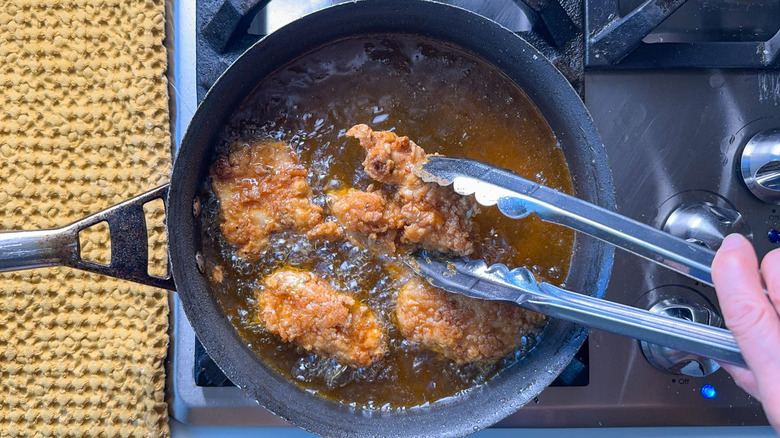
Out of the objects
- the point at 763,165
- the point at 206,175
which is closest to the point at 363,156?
the point at 206,175

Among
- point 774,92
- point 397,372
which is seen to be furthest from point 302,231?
point 774,92

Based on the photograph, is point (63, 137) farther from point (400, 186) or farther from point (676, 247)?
point (676, 247)

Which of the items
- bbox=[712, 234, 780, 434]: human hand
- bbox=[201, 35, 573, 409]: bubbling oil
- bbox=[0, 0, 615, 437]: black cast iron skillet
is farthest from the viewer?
bbox=[201, 35, 573, 409]: bubbling oil

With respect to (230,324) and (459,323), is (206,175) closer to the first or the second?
(230,324)

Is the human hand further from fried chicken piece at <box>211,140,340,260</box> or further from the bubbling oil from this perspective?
fried chicken piece at <box>211,140,340,260</box>

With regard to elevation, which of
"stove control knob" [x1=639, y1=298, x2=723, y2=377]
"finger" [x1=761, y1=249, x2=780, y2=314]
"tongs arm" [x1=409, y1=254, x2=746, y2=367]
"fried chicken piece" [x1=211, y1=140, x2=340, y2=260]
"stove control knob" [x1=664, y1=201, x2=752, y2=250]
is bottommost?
"stove control knob" [x1=639, y1=298, x2=723, y2=377]

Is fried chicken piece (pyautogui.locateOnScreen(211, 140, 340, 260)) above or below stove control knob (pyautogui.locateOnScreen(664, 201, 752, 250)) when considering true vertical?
above

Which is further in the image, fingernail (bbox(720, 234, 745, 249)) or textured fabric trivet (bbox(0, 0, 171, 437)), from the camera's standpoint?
textured fabric trivet (bbox(0, 0, 171, 437))

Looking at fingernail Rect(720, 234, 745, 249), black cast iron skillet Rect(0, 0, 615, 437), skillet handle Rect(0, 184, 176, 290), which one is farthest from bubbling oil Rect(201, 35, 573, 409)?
fingernail Rect(720, 234, 745, 249)
